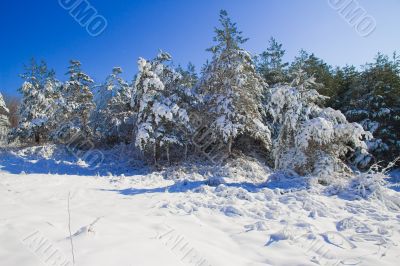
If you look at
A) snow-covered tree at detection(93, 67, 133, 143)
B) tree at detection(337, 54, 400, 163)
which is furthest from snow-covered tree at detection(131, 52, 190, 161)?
tree at detection(337, 54, 400, 163)

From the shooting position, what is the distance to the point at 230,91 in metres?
15.4

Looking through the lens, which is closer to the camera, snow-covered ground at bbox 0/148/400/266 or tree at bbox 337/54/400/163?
snow-covered ground at bbox 0/148/400/266

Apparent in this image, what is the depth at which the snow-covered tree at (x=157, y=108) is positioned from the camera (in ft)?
45.6

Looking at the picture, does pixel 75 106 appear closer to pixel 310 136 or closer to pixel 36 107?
pixel 36 107

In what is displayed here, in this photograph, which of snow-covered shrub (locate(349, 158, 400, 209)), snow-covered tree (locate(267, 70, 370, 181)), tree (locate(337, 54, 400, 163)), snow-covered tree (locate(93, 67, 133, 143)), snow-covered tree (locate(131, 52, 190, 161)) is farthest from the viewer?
snow-covered tree (locate(93, 67, 133, 143))

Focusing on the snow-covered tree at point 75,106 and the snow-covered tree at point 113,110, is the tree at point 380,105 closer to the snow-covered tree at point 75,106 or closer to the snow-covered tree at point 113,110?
the snow-covered tree at point 113,110

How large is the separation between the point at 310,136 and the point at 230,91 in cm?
561

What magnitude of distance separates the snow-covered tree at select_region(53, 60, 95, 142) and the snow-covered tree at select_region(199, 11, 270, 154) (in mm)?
8268

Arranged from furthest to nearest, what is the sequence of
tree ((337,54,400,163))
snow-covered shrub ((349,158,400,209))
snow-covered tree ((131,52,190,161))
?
tree ((337,54,400,163))
snow-covered tree ((131,52,190,161))
snow-covered shrub ((349,158,400,209))

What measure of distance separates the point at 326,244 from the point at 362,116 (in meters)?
16.6

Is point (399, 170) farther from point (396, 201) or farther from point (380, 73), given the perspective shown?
point (396, 201)

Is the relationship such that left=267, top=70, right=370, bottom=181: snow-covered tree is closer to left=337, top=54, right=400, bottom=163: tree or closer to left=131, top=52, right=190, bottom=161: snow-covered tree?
left=131, top=52, right=190, bottom=161: snow-covered tree

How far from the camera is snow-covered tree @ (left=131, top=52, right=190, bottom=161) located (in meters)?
13.9

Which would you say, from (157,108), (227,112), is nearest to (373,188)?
(227,112)
